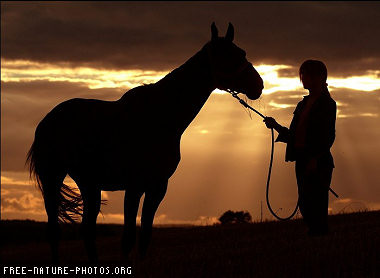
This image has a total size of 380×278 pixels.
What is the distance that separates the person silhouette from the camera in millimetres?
8719

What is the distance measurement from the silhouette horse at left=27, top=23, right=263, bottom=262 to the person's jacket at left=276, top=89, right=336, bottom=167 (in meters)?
1.07

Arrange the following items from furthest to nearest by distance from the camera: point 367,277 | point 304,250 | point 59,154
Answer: point 59,154 < point 304,250 < point 367,277

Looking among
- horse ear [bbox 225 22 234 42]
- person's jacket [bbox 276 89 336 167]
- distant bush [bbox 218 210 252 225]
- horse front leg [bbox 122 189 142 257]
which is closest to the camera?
person's jacket [bbox 276 89 336 167]

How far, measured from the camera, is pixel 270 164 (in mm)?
9359

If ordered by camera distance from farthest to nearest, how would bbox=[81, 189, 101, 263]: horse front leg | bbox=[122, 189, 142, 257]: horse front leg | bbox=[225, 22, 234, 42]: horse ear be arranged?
1. bbox=[81, 189, 101, 263]: horse front leg
2. bbox=[225, 22, 234, 42]: horse ear
3. bbox=[122, 189, 142, 257]: horse front leg

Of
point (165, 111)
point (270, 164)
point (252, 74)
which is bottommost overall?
point (270, 164)

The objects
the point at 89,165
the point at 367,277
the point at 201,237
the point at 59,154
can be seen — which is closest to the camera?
the point at 367,277

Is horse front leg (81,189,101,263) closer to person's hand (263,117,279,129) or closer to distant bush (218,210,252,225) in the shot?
person's hand (263,117,279,129)

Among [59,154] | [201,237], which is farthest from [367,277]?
[201,237]

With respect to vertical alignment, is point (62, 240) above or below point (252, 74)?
below

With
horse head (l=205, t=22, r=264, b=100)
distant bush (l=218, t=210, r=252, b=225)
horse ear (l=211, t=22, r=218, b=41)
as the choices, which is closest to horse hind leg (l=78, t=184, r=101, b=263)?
horse head (l=205, t=22, r=264, b=100)

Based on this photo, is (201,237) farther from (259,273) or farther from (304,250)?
(259,273)

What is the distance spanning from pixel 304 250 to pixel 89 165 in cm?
381

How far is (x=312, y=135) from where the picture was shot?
8.77 m
